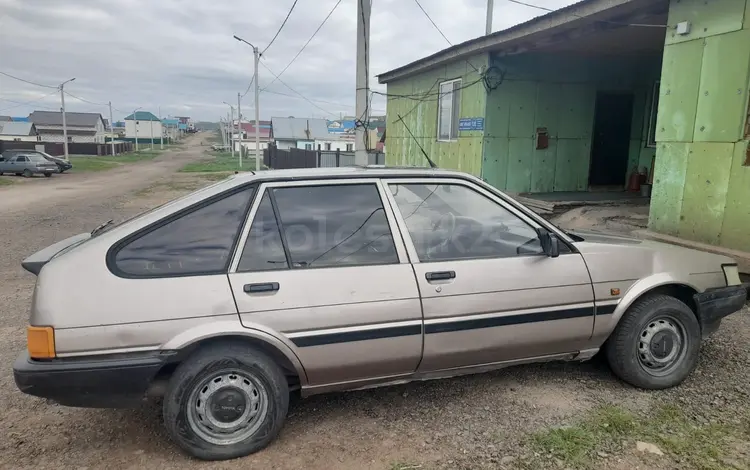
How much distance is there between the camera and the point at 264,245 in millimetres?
3086

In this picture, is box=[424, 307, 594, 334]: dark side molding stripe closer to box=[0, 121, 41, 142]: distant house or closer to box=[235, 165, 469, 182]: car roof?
box=[235, 165, 469, 182]: car roof

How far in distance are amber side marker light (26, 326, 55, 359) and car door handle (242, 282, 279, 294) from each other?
96 centimetres

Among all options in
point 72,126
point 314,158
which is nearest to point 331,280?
point 314,158

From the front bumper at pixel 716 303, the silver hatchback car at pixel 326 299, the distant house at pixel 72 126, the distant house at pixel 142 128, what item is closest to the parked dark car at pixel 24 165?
the silver hatchback car at pixel 326 299

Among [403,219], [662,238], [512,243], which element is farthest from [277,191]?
[662,238]

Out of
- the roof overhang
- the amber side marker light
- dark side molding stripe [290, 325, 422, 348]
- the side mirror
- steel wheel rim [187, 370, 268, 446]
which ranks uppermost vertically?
the roof overhang

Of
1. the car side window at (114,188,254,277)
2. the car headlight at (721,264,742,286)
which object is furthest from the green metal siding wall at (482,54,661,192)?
the car side window at (114,188,254,277)

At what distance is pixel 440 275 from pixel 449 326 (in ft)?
1.04

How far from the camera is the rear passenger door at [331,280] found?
9.79 feet

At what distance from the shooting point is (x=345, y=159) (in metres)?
25.3

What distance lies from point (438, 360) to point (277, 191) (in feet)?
4.67

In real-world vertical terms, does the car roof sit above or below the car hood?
above

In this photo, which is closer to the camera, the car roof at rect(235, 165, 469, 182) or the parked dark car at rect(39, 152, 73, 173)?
the car roof at rect(235, 165, 469, 182)

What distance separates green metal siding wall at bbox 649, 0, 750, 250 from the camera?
20.3ft
